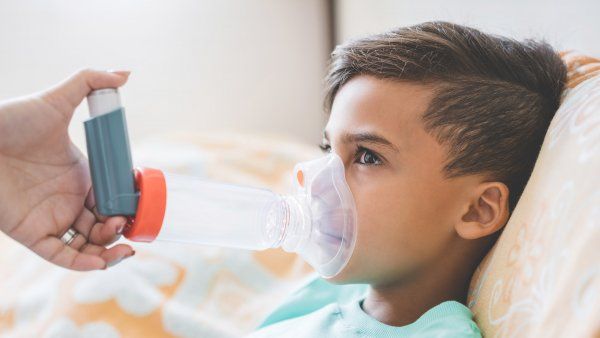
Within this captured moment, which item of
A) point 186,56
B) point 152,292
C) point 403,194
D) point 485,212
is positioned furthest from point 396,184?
point 186,56

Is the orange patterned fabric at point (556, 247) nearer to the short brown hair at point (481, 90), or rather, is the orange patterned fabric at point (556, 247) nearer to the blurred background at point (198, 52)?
the short brown hair at point (481, 90)

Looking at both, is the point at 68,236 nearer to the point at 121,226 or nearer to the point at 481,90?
the point at 121,226

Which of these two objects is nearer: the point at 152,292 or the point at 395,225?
the point at 395,225

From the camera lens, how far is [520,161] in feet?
2.97

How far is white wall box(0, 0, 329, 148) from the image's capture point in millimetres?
1799

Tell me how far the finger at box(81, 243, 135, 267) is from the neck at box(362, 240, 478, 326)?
40 centimetres

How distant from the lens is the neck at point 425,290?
927 mm

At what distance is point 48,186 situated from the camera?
86cm

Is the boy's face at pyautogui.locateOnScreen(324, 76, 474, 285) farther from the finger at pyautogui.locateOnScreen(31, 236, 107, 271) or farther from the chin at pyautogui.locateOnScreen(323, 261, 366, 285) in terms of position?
the finger at pyautogui.locateOnScreen(31, 236, 107, 271)

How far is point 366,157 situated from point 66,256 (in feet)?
1.49

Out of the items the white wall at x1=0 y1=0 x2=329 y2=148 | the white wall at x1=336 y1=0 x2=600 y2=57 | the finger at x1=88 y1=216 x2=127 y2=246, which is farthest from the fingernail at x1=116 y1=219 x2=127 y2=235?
the white wall at x1=0 y1=0 x2=329 y2=148

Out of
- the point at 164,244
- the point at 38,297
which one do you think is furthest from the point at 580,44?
the point at 38,297

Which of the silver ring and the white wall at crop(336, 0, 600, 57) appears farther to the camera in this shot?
the white wall at crop(336, 0, 600, 57)

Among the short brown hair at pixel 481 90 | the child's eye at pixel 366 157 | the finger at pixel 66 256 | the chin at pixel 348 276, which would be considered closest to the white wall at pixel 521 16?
the short brown hair at pixel 481 90
